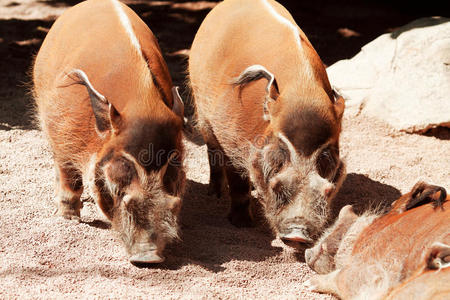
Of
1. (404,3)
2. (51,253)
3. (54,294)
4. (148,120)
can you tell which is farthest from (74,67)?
(404,3)

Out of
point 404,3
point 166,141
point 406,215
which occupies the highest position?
point 166,141

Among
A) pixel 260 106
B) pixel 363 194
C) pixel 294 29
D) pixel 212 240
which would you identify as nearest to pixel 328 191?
pixel 260 106

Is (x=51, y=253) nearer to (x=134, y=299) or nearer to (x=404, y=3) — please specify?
(x=134, y=299)

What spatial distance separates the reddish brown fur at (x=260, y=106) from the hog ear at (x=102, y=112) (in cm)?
92

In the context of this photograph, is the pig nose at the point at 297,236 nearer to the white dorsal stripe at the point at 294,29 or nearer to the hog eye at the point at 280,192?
the hog eye at the point at 280,192

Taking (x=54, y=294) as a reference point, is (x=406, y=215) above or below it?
above

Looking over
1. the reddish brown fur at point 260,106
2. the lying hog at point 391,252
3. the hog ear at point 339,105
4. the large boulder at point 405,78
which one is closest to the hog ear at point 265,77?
the reddish brown fur at point 260,106

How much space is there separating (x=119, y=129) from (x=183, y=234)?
0.99 metres

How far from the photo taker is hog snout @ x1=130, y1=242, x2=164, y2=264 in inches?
131

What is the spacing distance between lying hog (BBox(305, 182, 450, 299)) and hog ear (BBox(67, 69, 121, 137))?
51.4 inches

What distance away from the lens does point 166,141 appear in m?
3.34

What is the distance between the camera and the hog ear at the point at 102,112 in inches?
129

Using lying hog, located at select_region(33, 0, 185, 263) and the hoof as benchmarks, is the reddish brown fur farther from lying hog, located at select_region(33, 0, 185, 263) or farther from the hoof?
the hoof

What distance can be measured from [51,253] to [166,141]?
0.92 meters
